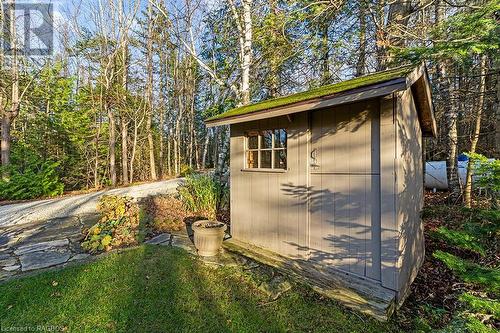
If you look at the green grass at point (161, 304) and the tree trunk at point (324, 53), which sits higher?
the tree trunk at point (324, 53)

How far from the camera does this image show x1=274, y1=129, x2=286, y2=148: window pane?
3.81 metres

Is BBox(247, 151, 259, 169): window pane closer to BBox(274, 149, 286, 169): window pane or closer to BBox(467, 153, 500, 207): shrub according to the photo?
BBox(274, 149, 286, 169): window pane

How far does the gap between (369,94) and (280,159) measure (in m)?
1.66

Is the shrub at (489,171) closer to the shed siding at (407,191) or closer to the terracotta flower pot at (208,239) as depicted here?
the shed siding at (407,191)

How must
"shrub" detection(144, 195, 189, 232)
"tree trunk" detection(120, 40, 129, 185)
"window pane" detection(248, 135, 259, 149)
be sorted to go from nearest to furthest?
"window pane" detection(248, 135, 259, 149) → "shrub" detection(144, 195, 189, 232) → "tree trunk" detection(120, 40, 129, 185)

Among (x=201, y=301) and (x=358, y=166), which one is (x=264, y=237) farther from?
(x=358, y=166)

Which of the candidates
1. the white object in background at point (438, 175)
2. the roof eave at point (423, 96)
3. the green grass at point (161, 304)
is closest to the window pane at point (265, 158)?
the green grass at point (161, 304)

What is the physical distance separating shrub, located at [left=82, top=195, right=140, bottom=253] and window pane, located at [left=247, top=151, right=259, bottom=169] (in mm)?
2475

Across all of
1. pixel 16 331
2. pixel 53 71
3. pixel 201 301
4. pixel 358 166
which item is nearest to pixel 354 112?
pixel 358 166

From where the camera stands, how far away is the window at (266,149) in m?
3.86

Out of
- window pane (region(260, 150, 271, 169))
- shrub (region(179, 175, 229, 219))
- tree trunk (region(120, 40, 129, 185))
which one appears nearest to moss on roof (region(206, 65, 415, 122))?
window pane (region(260, 150, 271, 169))

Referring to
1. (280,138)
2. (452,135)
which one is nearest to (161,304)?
(280,138)

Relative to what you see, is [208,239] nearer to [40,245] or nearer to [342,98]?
[342,98]

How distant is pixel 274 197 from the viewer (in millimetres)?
3879
